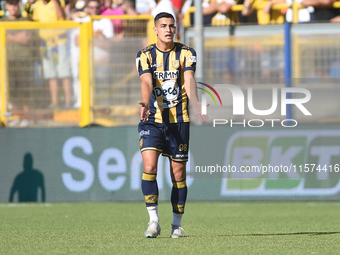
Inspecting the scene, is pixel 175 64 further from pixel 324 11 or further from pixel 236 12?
pixel 324 11

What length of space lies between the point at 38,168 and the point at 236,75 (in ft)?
11.9

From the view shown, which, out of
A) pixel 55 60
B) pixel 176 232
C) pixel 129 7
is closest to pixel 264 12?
pixel 129 7

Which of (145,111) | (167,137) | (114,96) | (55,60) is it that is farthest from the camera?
(114,96)

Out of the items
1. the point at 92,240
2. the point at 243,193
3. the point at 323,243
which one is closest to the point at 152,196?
the point at 92,240

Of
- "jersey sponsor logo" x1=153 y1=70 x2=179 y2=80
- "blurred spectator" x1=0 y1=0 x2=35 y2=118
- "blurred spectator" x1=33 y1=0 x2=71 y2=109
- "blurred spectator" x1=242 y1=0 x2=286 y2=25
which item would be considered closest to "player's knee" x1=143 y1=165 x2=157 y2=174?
"jersey sponsor logo" x1=153 y1=70 x2=179 y2=80

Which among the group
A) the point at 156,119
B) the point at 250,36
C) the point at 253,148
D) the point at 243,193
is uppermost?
the point at 250,36

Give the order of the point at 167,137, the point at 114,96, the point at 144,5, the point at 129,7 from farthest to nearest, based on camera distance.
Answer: the point at 129,7, the point at 144,5, the point at 114,96, the point at 167,137

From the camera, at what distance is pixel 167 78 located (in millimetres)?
5902

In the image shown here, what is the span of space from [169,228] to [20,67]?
476 centimetres

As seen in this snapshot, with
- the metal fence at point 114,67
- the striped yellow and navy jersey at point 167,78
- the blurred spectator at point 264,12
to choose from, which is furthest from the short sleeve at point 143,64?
the blurred spectator at point 264,12

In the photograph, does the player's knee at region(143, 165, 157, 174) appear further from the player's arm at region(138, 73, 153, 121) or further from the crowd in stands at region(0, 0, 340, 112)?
the crowd in stands at region(0, 0, 340, 112)

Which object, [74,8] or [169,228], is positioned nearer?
[169,228]

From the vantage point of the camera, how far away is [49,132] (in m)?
10.4

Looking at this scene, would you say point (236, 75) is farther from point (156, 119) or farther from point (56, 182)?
point (156, 119)
